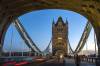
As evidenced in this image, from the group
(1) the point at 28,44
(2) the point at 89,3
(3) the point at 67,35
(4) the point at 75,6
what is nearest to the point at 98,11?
(2) the point at 89,3

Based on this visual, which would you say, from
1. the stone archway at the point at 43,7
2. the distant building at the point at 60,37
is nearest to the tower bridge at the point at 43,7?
the stone archway at the point at 43,7

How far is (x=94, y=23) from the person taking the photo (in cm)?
5138

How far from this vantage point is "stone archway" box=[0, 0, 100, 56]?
4503 cm

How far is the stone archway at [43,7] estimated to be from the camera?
148ft

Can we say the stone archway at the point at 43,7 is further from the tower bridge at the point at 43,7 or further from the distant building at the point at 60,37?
the distant building at the point at 60,37

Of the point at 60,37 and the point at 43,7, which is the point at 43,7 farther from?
the point at 60,37

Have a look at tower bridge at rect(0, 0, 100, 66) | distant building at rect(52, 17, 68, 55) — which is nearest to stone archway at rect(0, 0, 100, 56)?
tower bridge at rect(0, 0, 100, 66)

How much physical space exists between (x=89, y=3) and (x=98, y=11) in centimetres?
198

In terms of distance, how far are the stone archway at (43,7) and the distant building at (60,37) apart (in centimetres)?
10456

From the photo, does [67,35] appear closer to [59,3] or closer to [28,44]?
[28,44]

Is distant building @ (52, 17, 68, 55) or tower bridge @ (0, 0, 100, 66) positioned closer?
tower bridge @ (0, 0, 100, 66)

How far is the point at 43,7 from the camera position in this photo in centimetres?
5112

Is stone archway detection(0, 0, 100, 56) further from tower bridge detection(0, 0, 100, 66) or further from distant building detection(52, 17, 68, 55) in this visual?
distant building detection(52, 17, 68, 55)

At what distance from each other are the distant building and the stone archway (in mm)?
104563
